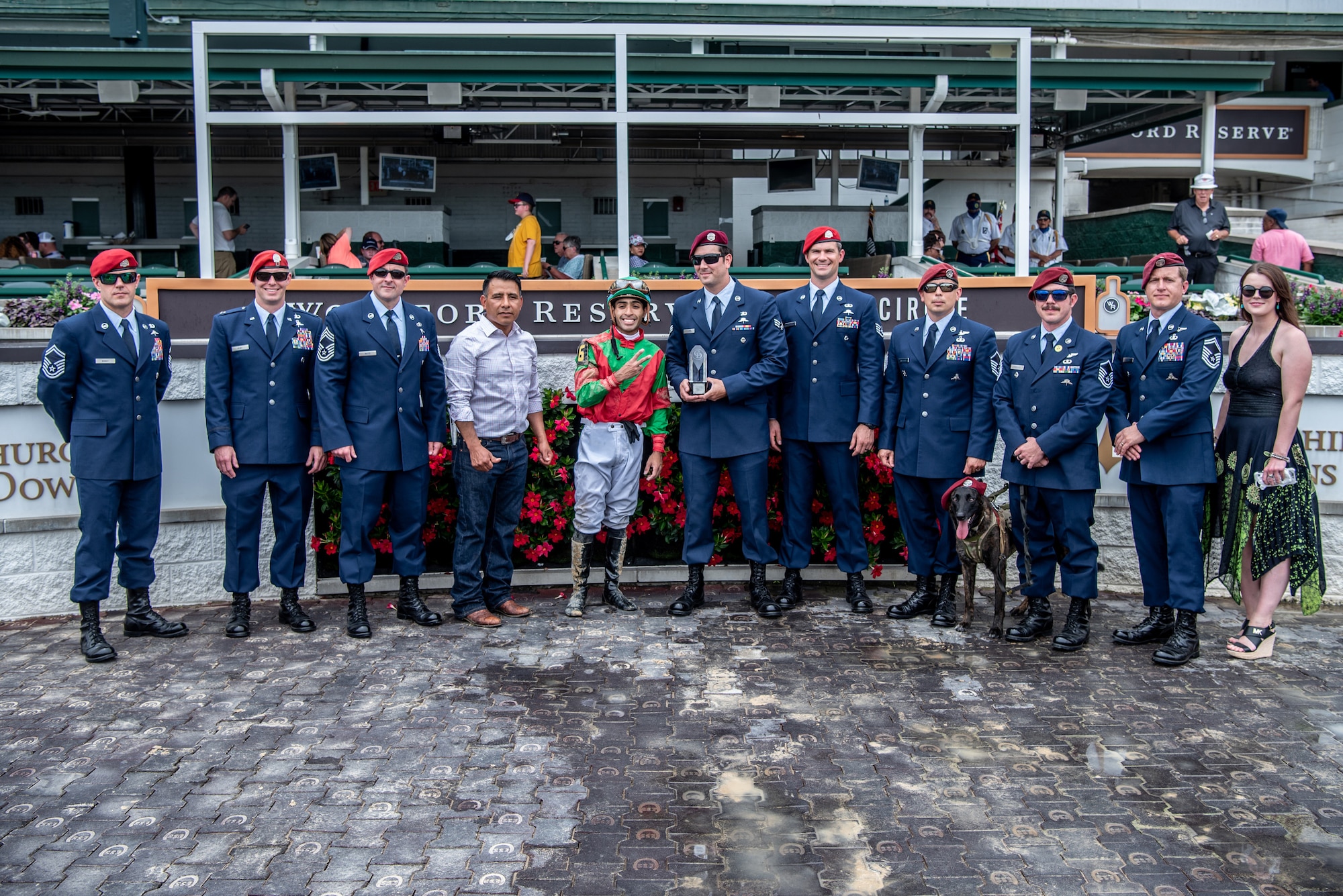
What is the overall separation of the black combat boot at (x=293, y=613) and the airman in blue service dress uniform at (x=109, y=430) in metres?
0.56

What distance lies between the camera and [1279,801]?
375 cm

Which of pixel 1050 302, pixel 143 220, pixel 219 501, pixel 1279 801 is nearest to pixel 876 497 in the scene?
pixel 1050 302

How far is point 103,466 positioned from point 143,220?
43.5 ft

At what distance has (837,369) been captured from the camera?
20.5ft

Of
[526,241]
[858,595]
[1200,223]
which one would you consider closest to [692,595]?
[858,595]

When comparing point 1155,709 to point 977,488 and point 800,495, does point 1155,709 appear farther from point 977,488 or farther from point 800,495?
point 800,495

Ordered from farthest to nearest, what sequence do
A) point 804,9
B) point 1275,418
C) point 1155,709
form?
point 804,9, point 1275,418, point 1155,709

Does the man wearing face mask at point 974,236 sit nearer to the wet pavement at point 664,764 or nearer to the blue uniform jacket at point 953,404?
the blue uniform jacket at point 953,404

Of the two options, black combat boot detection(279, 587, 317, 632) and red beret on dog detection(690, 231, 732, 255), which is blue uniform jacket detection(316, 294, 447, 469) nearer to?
black combat boot detection(279, 587, 317, 632)

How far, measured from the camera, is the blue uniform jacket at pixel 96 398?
554 cm

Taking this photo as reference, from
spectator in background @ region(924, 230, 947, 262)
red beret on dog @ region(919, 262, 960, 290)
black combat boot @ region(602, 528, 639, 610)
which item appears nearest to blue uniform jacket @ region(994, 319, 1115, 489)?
red beret on dog @ region(919, 262, 960, 290)

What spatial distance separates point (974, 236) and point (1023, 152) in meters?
6.72

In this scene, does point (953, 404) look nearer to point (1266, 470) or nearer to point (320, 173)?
point (1266, 470)

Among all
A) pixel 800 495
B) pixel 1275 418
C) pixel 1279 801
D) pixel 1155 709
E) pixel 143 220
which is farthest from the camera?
pixel 143 220
